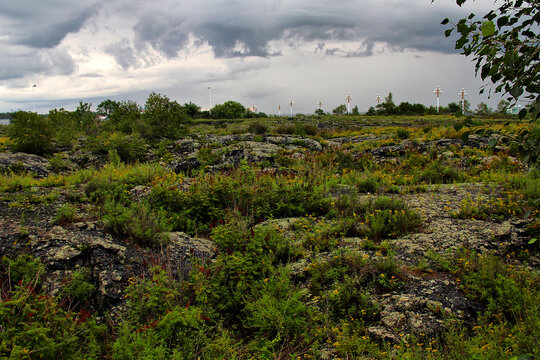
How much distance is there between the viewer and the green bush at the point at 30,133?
645 inches

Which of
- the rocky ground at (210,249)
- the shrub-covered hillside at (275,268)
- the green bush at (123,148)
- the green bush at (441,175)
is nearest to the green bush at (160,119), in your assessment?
the green bush at (123,148)

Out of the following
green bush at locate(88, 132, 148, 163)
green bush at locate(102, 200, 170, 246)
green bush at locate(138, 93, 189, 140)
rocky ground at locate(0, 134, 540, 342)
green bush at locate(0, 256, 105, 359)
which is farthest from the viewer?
green bush at locate(138, 93, 189, 140)

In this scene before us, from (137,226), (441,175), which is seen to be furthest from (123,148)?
(441,175)

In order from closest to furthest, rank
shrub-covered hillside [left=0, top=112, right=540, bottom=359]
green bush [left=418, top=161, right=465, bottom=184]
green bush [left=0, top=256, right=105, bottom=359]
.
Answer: green bush [left=0, top=256, right=105, bottom=359]
shrub-covered hillside [left=0, top=112, right=540, bottom=359]
green bush [left=418, top=161, right=465, bottom=184]

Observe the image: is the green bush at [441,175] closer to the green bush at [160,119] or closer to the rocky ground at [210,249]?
the rocky ground at [210,249]

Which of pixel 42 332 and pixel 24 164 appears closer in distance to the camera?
pixel 42 332

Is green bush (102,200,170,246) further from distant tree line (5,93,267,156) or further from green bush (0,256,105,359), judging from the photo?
distant tree line (5,93,267,156)

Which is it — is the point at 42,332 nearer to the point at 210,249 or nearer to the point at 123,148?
the point at 210,249

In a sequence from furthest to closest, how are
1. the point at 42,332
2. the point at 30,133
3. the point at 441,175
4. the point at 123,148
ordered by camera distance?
the point at 123,148
the point at 30,133
the point at 441,175
the point at 42,332

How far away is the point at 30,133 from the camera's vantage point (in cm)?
1642

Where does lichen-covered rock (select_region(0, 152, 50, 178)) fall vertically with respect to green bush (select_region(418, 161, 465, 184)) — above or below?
above

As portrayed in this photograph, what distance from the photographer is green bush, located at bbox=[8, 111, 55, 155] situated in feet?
53.7

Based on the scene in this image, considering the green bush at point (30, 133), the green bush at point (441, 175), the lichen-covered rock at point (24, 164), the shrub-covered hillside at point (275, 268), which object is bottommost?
the shrub-covered hillside at point (275, 268)

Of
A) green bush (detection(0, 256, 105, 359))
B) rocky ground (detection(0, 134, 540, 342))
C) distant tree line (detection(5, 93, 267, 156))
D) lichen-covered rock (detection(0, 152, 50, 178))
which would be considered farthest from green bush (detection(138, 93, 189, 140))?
green bush (detection(0, 256, 105, 359))
